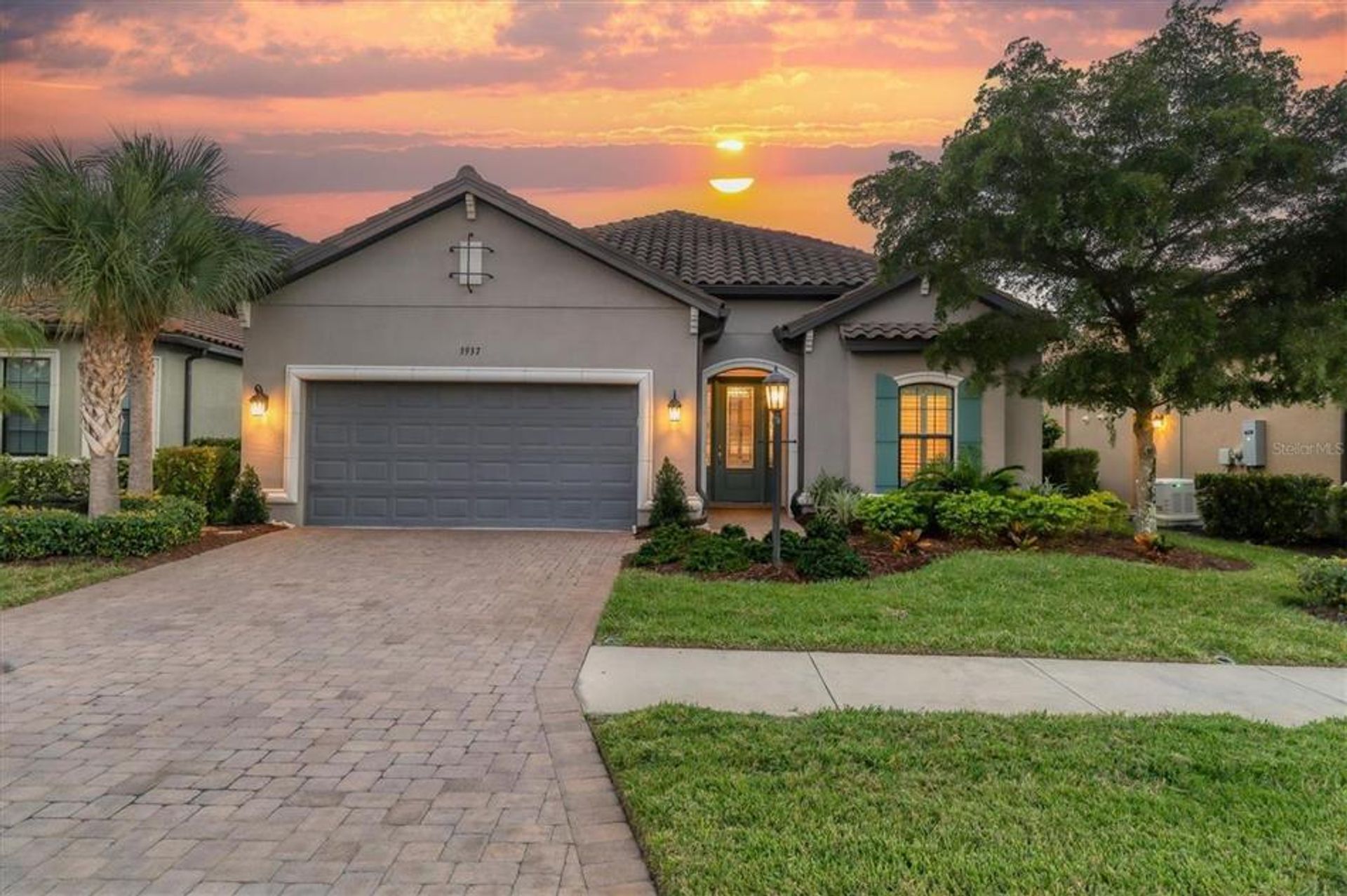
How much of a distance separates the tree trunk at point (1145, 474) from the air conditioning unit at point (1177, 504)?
4.47 m

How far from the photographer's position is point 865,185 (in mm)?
10914

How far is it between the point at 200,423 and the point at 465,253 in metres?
7.82

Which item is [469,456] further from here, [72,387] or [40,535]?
[72,387]

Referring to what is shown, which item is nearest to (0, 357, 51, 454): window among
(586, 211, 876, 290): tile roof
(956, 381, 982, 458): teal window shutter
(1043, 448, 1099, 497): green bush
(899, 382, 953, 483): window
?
(586, 211, 876, 290): tile roof

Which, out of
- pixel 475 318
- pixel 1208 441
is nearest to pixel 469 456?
pixel 475 318

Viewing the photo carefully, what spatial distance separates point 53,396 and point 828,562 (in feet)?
48.1

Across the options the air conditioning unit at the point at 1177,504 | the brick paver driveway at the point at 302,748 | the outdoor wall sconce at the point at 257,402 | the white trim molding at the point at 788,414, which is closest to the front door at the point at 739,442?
the white trim molding at the point at 788,414

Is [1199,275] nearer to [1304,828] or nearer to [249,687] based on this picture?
[1304,828]

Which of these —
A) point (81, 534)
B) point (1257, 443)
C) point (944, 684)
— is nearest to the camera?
point (944, 684)

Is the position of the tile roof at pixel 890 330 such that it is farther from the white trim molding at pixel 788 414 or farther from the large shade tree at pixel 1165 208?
the large shade tree at pixel 1165 208

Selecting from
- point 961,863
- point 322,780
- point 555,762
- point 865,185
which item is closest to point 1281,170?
point 865,185

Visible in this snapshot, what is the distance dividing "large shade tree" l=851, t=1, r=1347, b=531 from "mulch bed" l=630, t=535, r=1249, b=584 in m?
0.70

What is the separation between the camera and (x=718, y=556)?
912 centimetres

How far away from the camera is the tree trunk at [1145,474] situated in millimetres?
10727
